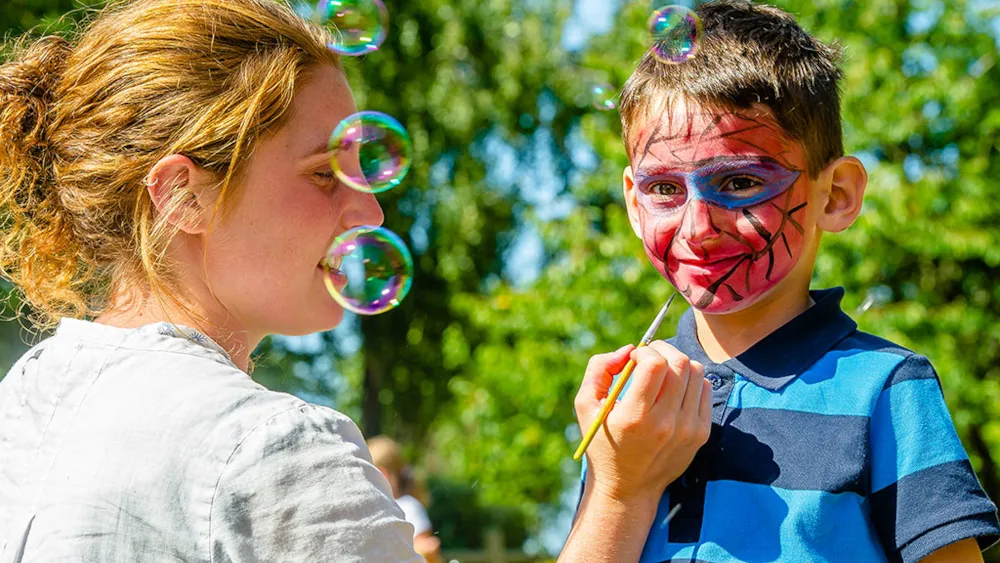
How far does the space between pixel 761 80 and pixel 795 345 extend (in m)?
0.47

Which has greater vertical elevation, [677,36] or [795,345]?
[677,36]

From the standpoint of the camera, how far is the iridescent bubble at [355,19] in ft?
8.52

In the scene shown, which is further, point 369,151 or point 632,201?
point 369,151

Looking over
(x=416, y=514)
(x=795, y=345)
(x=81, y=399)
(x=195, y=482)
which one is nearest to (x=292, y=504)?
(x=195, y=482)

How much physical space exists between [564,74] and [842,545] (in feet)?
52.9

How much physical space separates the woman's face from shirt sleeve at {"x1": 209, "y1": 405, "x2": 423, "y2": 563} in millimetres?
322

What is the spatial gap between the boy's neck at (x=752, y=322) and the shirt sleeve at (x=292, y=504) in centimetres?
74

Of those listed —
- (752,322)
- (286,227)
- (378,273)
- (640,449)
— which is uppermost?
(286,227)

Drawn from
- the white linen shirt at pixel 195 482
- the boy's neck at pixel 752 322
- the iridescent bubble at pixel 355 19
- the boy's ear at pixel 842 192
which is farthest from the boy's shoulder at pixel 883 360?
the iridescent bubble at pixel 355 19

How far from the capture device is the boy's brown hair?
5.93 ft

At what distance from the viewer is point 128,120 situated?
5.52ft

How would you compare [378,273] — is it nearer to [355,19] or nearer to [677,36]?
[355,19]

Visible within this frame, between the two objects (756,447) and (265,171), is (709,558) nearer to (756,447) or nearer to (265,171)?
(756,447)

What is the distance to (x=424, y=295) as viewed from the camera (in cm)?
1941
